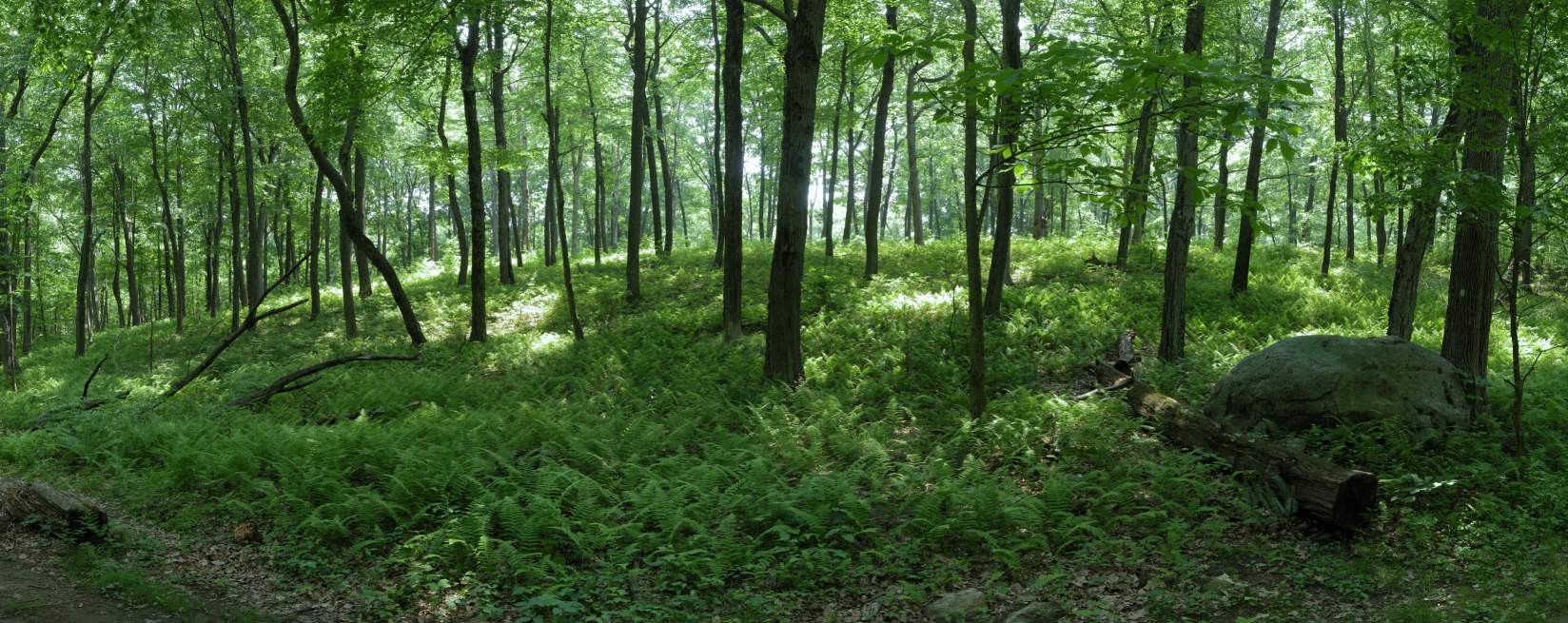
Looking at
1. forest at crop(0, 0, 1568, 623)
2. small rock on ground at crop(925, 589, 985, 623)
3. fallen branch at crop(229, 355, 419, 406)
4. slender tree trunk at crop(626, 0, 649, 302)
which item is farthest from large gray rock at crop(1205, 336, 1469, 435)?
slender tree trunk at crop(626, 0, 649, 302)

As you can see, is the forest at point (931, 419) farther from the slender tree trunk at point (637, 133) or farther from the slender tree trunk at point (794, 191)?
the slender tree trunk at point (637, 133)

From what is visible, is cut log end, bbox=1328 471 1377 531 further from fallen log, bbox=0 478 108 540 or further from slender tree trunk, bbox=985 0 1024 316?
fallen log, bbox=0 478 108 540

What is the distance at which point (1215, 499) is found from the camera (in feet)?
23.5

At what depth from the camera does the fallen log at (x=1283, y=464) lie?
6.32 meters

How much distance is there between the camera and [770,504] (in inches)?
271

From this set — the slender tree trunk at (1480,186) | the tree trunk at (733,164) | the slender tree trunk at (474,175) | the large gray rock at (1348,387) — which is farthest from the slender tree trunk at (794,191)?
the slender tree trunk at (474,175)

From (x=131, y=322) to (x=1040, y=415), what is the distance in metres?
38.3

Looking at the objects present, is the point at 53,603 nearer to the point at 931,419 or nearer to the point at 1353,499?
the point at 931,419

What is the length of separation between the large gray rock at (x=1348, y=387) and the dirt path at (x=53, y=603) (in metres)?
10.2

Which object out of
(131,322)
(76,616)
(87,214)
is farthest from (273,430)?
(131,322)

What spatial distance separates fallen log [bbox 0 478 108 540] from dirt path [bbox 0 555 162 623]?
65 cm

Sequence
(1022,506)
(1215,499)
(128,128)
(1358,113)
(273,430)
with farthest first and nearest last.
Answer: (128,128)
(1358,113)
(273,430)
(1215,499)
(1022,506)

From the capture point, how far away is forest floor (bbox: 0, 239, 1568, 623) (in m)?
5.60

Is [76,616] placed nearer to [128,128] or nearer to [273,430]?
[273,430]
